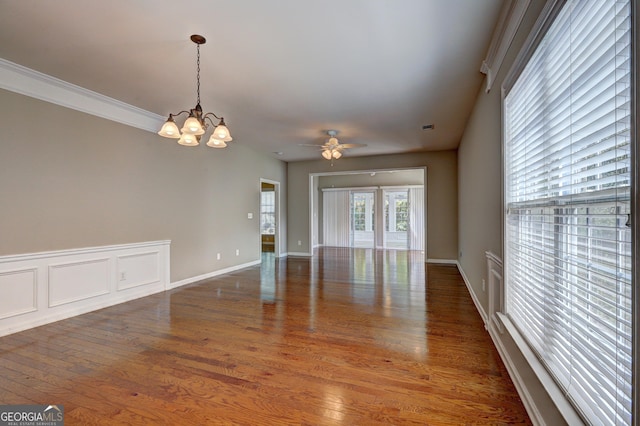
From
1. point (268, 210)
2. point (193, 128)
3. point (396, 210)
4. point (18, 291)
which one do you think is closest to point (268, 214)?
point (268, 210)

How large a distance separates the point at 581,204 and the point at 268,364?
2319 mm

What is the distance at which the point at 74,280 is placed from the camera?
3.72 metres

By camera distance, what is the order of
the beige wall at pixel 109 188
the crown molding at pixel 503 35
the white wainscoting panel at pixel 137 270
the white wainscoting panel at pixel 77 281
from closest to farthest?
the crown molding at pixel 503 35
the beige wall at pixel 109 188
the white wainscoting panel at pixel 77 281
the white wainscoting panel at pixel 137 270

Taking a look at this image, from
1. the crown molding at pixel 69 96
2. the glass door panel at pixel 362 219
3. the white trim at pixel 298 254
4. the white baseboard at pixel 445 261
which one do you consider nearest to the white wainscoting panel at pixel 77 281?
the crown molding at pixel 69 96

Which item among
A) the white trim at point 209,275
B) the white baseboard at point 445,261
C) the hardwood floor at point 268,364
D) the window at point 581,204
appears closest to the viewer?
the window at point 581,204

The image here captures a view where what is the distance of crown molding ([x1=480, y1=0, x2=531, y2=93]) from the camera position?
2002 millimetres

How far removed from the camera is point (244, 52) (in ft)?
9.45

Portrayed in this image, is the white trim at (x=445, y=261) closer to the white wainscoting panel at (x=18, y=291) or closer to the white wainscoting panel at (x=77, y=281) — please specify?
the white wainscoting panel at (x=77, y=281)

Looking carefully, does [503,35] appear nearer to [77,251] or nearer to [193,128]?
[193,128]

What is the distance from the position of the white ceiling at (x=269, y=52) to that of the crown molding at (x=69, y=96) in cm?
14

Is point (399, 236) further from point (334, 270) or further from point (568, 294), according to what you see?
point (568, 294)

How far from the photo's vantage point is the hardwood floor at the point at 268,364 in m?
1.89

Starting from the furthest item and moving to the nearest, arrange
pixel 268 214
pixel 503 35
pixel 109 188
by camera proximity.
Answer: pixel 268 214 → pixel 109 188 → pixel 503 35

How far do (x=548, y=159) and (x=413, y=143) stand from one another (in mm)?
5159
